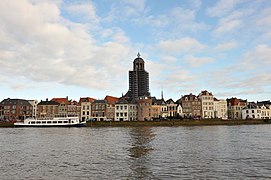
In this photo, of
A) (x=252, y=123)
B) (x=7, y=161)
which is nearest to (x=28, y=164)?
(x=7, y=161)

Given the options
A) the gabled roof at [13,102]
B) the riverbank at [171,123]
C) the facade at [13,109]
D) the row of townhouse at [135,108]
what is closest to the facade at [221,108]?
the row of townhouse at [135,108]

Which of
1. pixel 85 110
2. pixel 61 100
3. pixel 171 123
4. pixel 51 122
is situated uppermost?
pixel 61 100

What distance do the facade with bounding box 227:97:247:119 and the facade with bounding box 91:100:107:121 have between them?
59428 mm

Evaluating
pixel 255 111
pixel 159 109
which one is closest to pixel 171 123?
pixel 159 109

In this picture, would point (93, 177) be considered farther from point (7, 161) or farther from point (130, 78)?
point (130, 78)

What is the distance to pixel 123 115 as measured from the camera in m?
122

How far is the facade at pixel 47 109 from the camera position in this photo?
123938 mm

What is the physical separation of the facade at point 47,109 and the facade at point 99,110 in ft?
51.8

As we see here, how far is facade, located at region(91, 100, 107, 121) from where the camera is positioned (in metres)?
122

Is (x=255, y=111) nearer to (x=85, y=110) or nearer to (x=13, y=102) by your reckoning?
(x=85, y=110)

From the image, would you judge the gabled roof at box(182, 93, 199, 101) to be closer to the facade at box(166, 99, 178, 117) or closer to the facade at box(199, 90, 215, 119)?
the facade at box(199, 90, 215, 119)

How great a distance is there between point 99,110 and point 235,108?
62.9 m

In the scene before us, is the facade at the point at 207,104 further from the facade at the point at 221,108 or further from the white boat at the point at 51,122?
the white boat at the point at 51,122

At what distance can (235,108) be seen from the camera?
446 ft
